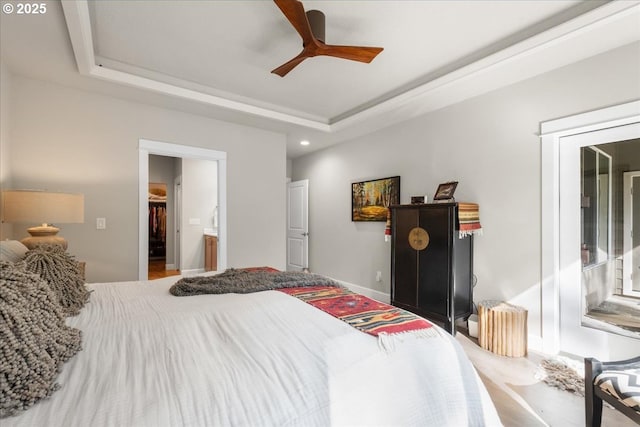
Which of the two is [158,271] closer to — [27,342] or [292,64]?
[292,64]

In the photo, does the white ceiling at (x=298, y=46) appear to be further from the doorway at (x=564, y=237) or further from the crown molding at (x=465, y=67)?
the doorway at (x=564, y=237)

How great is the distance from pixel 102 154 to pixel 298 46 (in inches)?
92.6

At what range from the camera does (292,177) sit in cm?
611

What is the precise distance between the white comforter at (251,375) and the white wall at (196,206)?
4854 mm

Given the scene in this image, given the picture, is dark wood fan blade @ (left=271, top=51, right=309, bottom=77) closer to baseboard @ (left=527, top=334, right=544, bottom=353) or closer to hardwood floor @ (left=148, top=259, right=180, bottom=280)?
baseboard @ (left=527, top=334, right=544, bottom=353)

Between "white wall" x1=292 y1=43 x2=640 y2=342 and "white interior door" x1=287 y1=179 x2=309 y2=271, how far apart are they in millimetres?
1624

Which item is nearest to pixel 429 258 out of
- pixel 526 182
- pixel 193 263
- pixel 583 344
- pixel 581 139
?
pixel 526 182

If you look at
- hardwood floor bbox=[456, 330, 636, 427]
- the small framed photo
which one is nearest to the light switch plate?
the small framed photo

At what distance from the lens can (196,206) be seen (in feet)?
19.8

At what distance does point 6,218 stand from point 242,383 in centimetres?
255

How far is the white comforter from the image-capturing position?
75cm

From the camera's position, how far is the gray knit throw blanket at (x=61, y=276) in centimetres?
132

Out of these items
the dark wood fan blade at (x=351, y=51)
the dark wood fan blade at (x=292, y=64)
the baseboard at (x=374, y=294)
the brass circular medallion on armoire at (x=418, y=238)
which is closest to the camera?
the dark wood fan blade at (x=351, y=51)

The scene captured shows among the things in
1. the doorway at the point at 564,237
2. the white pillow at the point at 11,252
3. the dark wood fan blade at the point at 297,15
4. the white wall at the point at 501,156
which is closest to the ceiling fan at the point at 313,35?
the dark wood fan blade at the point at 297,15
